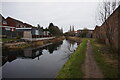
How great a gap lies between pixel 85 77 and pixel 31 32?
99.2 ft

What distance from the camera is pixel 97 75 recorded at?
588 cm

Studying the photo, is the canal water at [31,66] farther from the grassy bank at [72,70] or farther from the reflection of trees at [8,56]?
the grassy bank at [72,70]

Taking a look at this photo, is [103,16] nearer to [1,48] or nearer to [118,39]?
[118,39]

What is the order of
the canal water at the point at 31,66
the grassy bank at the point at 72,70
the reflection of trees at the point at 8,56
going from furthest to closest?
the reflection of trees at the point at 8,56 < the canal water at the point at 31,66 < the grassy bank at the point at 72,70

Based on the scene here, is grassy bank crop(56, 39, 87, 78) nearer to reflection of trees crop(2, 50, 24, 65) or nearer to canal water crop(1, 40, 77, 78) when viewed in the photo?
canal water crop(1, 40, 77, 78)

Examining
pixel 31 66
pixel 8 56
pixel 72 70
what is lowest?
pixel 31 66

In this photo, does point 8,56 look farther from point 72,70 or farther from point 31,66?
point 72,70

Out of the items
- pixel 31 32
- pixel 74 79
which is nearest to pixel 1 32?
pixel 31 32

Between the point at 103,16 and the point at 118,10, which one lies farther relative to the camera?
the point at 103,16

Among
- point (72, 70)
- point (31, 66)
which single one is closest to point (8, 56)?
point (31, 66)

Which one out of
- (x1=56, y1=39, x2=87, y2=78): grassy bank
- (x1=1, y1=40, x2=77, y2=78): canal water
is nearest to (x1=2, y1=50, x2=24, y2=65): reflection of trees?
(x1=1, y1=40, x2=77, y2=78): canal water

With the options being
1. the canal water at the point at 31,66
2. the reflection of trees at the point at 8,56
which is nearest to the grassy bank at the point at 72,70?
the canal water at the point at 31,66

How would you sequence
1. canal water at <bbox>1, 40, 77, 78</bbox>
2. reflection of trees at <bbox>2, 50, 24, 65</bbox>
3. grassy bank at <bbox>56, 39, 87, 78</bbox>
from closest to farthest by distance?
grassy bank at <bbox>56, 39, 87, 78</bbox>, canal water at <bbox>1, 40, 77, 78</bbox>, reflection of trees at <bbox>2, 50, 24, 65</bbox>

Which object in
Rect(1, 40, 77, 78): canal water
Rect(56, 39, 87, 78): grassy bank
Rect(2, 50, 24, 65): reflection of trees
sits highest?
Rect(56, 39, 87, 78): grassy bank
